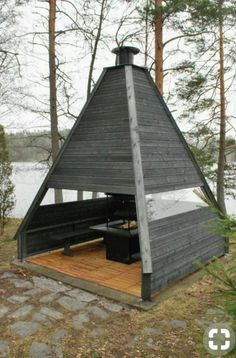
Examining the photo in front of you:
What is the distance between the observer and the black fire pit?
6375 millimetres

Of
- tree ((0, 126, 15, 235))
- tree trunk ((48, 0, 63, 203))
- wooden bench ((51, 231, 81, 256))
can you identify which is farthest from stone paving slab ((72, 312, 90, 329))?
tree trunk ((48, 0, 63, 203))

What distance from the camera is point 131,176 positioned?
16.3ft

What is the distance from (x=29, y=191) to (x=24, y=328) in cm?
1610

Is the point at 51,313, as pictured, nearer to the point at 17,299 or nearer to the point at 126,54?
the point at 17,299

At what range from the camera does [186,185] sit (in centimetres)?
587

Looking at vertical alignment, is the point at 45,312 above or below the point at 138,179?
below

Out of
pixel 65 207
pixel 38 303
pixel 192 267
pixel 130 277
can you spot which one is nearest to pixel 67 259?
pixel 65 207

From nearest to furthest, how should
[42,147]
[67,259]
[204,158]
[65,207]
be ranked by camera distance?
[67,259]
[65,207]
[204,158]
[42,147]

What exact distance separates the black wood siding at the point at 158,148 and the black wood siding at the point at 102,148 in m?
0.25

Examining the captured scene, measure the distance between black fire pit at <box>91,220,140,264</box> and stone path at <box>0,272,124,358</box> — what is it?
1537 mm

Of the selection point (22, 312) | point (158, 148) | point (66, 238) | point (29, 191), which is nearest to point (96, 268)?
point (66, 238)

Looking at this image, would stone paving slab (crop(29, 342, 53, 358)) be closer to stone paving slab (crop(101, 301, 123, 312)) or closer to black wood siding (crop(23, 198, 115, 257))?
stone paving slab (crop(101, 301, 123, 312))

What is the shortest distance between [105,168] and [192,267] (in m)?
A: 2.36

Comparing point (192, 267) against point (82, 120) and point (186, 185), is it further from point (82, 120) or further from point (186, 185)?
point (82, 120)
